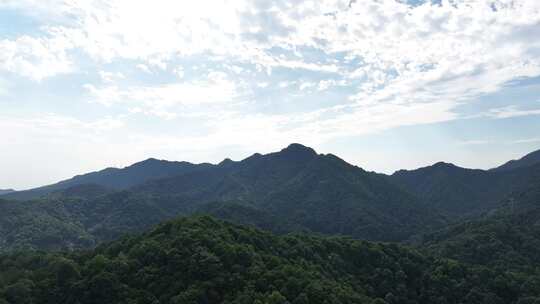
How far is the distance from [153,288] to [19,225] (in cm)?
14376

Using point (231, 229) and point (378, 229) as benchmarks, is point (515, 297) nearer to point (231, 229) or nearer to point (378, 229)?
point (231, 229)

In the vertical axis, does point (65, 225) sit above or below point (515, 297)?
above

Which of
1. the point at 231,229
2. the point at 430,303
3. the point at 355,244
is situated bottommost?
the point at 430,303

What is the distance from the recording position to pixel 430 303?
90312 millimetres

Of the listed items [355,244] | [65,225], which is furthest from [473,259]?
[65,225]

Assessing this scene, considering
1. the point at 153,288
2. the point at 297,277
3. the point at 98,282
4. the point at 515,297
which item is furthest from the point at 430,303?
the point at 98,282

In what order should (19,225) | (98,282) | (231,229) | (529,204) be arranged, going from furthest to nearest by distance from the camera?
(529,204) → (19,225) → (231,229) → (98,282)

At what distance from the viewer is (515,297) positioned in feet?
292

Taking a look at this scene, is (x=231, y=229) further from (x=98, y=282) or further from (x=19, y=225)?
(x=19, y=225)

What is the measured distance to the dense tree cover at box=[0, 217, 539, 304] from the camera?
195ft

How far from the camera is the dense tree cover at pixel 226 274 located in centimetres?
5947

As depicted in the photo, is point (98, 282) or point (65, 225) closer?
point (98, 282)

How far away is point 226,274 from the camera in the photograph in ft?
210

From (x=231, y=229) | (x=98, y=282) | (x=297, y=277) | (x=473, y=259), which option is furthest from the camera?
(x=473, y=259)
